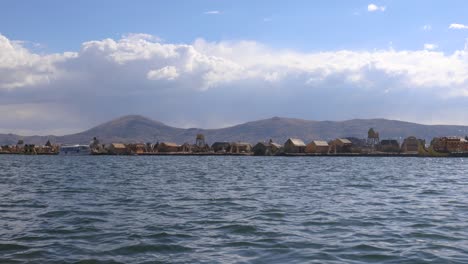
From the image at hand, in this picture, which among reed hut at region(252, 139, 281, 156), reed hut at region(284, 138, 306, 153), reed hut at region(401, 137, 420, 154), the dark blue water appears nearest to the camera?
the dark blue water

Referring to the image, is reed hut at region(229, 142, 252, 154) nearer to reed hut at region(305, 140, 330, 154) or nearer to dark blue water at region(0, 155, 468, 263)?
reed hut at region(305, 140, 330, 154)

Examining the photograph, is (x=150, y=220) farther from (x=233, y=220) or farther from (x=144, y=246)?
(x=144, y=246)

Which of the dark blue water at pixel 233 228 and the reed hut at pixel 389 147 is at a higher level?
the reed hut at pixel 389 147

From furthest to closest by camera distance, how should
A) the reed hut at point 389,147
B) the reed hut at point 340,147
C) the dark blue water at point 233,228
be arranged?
the reed hut at point 340,147, the reed hut at point 389,147, the dark blue water at point 233,228

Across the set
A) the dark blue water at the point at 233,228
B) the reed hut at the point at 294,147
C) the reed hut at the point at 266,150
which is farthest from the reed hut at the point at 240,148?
the dark blue water at the point at 233,228

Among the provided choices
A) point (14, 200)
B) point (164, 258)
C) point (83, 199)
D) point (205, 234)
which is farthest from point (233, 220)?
point (14, 200)

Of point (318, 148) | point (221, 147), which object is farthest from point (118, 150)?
point (318, 148)

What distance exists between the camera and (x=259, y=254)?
1303cm

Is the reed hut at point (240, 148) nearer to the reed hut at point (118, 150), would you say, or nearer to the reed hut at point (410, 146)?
the reed hut at point (118, 150)

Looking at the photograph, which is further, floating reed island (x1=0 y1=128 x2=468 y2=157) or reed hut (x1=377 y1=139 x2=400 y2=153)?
reed hut (x1=377 y1=139 x2=400 y2=153)

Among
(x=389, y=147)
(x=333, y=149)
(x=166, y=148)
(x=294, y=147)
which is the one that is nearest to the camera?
(x=389, y=147)

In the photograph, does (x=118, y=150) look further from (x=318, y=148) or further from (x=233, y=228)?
(x=233, y=228)

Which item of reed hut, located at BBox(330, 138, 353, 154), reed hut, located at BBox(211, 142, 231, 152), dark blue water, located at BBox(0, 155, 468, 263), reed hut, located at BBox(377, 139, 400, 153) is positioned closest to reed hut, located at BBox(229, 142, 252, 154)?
reed hut, located at BBox(211, 142, 231, 152)

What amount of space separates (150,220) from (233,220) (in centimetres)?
289
